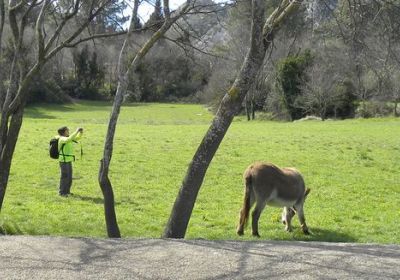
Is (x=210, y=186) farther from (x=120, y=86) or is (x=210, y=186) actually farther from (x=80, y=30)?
(x=120, y=86)

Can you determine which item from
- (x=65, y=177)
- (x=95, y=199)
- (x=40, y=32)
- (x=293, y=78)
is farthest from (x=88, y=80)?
(x=40, y=32)

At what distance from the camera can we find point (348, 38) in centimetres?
995

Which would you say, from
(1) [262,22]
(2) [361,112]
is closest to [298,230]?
(1) [262,22]

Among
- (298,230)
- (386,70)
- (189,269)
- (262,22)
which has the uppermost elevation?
(262,22)

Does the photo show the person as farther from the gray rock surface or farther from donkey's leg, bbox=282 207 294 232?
the gray rock surface

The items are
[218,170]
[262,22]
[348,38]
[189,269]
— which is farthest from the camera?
[218,170]

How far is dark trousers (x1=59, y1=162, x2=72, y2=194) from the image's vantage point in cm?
1570

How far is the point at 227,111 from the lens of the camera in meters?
8.77

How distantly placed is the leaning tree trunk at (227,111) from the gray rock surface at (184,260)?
1.34 meters

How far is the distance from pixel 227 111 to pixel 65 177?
8321 mm

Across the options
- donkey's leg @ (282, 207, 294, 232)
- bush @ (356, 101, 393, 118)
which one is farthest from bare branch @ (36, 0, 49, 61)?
bush @ (356, 101, 393, 118)

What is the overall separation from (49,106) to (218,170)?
48.3 m

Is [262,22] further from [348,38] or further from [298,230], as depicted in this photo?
[298,230]

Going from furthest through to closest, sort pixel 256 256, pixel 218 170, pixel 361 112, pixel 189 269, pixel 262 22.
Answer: pixel 361 112
pixel 218 170
pixel 262 22
pixel 256 256
pixel 189 269
